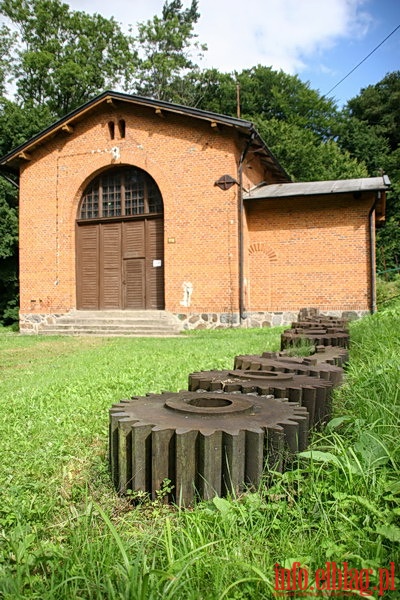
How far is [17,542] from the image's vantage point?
1987mm

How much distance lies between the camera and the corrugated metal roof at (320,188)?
43.3ft

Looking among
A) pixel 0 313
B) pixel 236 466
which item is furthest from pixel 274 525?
pixel 0 313

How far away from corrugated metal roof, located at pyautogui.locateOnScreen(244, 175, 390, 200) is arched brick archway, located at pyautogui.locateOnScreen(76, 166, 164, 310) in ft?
10.8

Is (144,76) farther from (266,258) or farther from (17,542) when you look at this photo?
(17,542)

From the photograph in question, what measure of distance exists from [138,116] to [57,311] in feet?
22.8

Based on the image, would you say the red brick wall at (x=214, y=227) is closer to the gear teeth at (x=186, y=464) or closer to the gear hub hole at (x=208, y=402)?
the gear hub hole at (x=208, y=402)

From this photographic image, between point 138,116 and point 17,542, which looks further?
point 138,116

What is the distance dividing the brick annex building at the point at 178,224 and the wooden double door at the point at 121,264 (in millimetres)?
35

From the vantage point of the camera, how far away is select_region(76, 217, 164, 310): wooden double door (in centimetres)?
1534

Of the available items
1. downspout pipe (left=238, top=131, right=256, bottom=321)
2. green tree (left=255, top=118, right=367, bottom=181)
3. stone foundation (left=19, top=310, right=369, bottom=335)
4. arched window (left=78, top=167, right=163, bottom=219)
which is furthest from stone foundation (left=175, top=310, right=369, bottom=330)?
green tree (left=255, top=118, right=367, bottom=181)

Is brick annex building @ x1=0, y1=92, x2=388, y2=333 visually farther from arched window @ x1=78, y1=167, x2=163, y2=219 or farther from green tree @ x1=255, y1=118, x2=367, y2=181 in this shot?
green tree @ x1=255, y1=118, x2=367, y2=181

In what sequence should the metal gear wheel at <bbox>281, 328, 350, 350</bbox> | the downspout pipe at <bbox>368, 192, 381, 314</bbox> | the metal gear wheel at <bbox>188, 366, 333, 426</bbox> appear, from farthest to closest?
the downspout pipe at <bbox>368, 192, 381, 314</bbox>, the metal gear wheel at <bbox>281, 328, 350, 350</bbox>, the metal gear wheel at <bbox>188, 366, 333, 426</bbox>

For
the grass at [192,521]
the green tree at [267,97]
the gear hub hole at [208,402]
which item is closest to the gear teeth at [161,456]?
the grass at [192,521]

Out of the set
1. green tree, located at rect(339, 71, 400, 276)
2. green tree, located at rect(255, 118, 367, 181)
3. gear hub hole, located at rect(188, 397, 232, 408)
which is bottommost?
gear hub hole, located at rect(188, 397, 232, 408)
